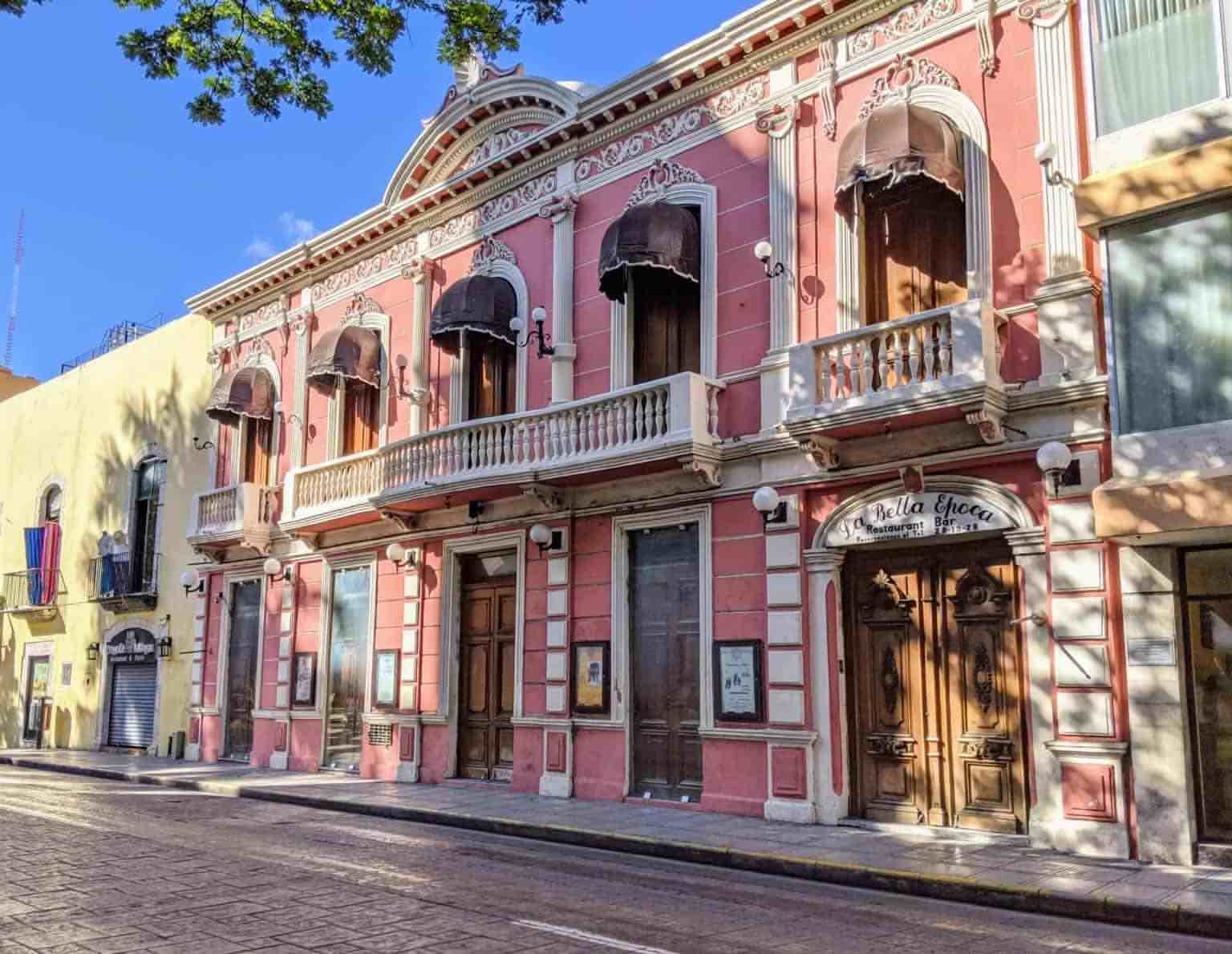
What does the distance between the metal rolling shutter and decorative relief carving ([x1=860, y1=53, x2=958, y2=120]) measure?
60.9ft

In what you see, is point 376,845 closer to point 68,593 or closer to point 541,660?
point 541,660

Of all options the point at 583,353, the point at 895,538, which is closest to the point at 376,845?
the point at 895,538

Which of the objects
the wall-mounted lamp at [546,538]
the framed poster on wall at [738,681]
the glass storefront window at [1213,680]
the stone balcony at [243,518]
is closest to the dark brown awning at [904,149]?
the glass storefront window at [1213,680]

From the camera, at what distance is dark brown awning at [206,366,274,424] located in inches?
832

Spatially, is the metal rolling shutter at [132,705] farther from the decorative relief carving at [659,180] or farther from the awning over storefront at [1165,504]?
the awning over storefront at [1165,504]

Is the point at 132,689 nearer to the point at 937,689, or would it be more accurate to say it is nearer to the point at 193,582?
the point at 193,582

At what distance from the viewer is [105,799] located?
15.3 meters

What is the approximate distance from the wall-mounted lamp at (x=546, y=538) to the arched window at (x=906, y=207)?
5.28 m

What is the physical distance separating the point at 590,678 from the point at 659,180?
6.74m

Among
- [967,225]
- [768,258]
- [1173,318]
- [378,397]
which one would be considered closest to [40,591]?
[378,397]

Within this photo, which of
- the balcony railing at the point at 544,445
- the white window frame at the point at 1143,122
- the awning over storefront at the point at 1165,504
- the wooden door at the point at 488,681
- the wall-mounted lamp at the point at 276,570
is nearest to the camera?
the awning over storefront at the point at 1165,504

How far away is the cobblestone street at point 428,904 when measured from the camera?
22.5ft

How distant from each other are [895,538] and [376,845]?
616 centimetres

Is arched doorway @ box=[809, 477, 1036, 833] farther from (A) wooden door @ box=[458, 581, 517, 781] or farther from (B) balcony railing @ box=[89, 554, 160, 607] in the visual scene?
(B) balcony railing @ box=[89, 554, 160, 607]
